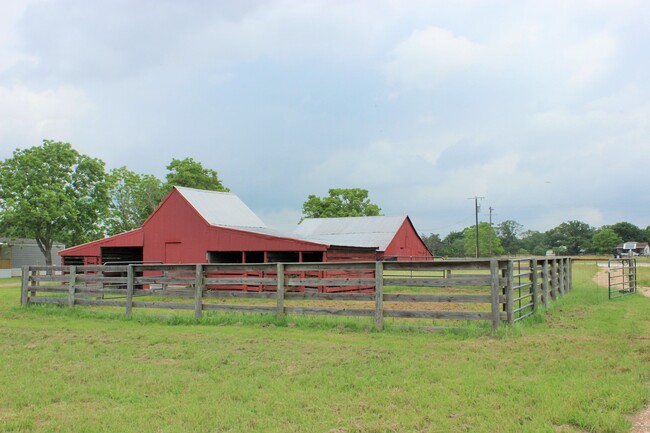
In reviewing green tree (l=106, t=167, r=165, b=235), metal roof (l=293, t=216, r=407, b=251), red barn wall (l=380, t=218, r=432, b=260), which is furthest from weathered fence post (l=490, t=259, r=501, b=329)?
green tree (l=106, t=167, r=165, b=235)

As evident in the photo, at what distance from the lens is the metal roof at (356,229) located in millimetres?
37219

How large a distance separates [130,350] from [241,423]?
4010mm

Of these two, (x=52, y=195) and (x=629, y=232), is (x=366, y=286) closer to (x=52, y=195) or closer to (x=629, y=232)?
(x=52, y=195)

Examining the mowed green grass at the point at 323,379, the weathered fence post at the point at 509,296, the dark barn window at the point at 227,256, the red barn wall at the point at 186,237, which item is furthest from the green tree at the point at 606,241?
the weathered fence post at the point at 509,296

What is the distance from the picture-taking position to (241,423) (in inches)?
182

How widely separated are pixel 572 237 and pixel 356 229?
10819 cm

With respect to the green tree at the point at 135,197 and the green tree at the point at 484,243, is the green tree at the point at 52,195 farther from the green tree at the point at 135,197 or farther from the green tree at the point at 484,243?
the green tree at the point at 484,243

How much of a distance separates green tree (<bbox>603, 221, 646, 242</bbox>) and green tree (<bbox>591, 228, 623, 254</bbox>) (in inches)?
630

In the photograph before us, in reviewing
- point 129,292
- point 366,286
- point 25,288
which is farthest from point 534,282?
point 25,288

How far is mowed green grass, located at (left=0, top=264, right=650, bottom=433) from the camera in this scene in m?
4.70

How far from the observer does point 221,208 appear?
2764 cm

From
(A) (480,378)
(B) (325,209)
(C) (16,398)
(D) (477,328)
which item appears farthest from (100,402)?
(B) (325,209)

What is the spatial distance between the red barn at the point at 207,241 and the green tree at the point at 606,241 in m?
107

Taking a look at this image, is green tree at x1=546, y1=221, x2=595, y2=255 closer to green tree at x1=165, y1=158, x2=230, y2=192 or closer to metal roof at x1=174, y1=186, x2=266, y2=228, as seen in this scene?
green tree at x1=165, y1=158, x2=230, y2=192
